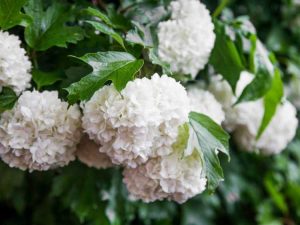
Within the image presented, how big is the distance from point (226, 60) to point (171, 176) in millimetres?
373

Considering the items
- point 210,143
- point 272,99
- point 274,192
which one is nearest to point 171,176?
point 210,143

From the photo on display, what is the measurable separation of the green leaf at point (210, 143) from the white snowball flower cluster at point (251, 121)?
0.34m

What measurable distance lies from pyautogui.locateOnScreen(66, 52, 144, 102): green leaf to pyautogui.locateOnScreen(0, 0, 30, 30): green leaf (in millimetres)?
173

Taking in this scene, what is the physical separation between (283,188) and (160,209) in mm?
596

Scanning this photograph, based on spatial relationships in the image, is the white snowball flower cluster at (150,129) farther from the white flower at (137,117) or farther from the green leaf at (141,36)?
the green leaf at (141,36)

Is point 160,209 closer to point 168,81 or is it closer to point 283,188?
point 283,188

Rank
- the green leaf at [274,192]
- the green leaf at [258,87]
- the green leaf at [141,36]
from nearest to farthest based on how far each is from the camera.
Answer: the green leaf at [141,36] → the green leaf at [258,87] → the green leaf at [274,192]

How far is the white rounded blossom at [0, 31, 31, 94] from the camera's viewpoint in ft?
3.18

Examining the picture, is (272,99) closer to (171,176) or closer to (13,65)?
(171,176)

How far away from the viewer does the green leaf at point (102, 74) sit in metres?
0.93

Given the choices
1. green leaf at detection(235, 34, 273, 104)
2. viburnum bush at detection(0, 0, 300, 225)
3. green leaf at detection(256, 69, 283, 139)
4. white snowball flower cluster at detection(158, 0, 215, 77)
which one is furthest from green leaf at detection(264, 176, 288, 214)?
white snowball flower cluster at detection(158, 0, 215, 77)

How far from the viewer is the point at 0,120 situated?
1.01 meters

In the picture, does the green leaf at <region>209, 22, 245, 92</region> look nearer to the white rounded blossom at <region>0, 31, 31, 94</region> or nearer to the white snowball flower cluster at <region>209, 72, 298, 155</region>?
the white snowball flower cluster at <region>209, 72, 298, 155</region>

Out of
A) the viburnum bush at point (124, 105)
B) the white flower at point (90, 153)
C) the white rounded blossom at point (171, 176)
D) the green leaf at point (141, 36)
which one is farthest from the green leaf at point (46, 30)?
the white rounded blossom at point (171, 176)
